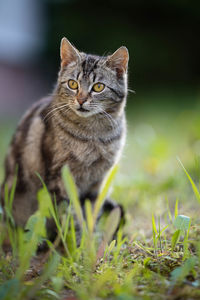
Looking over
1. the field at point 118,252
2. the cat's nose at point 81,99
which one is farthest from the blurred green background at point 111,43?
the cat's nose at point 81,99

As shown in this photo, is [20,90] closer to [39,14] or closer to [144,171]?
[39,14]

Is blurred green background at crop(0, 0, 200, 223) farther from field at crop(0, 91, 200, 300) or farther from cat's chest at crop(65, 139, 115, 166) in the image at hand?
cat's chest at crop(65, 139, 115, 166)

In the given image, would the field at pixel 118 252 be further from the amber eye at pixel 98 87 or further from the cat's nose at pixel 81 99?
the amber eye at pixel 98 87

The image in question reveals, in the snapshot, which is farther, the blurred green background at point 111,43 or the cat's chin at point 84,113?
the blurred green background at point 111,43

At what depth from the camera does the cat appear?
2080 millimetres

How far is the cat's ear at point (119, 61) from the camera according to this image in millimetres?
2139

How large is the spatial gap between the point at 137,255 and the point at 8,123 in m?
4.57

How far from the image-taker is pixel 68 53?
2.19 meters

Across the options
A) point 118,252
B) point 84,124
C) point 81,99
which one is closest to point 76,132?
point 84,124

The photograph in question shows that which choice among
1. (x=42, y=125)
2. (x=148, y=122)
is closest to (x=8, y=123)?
(x=148, y=122)

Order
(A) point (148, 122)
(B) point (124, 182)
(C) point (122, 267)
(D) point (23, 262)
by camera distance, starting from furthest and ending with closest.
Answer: (A) point (148, 122), (B) point (124, 182), (C) point (122, 267), (D) point (23, 262)

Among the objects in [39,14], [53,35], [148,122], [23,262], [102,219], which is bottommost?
[102,219]

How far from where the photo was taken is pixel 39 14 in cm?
873

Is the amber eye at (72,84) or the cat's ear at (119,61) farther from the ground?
the cat's ear at (119,61)
